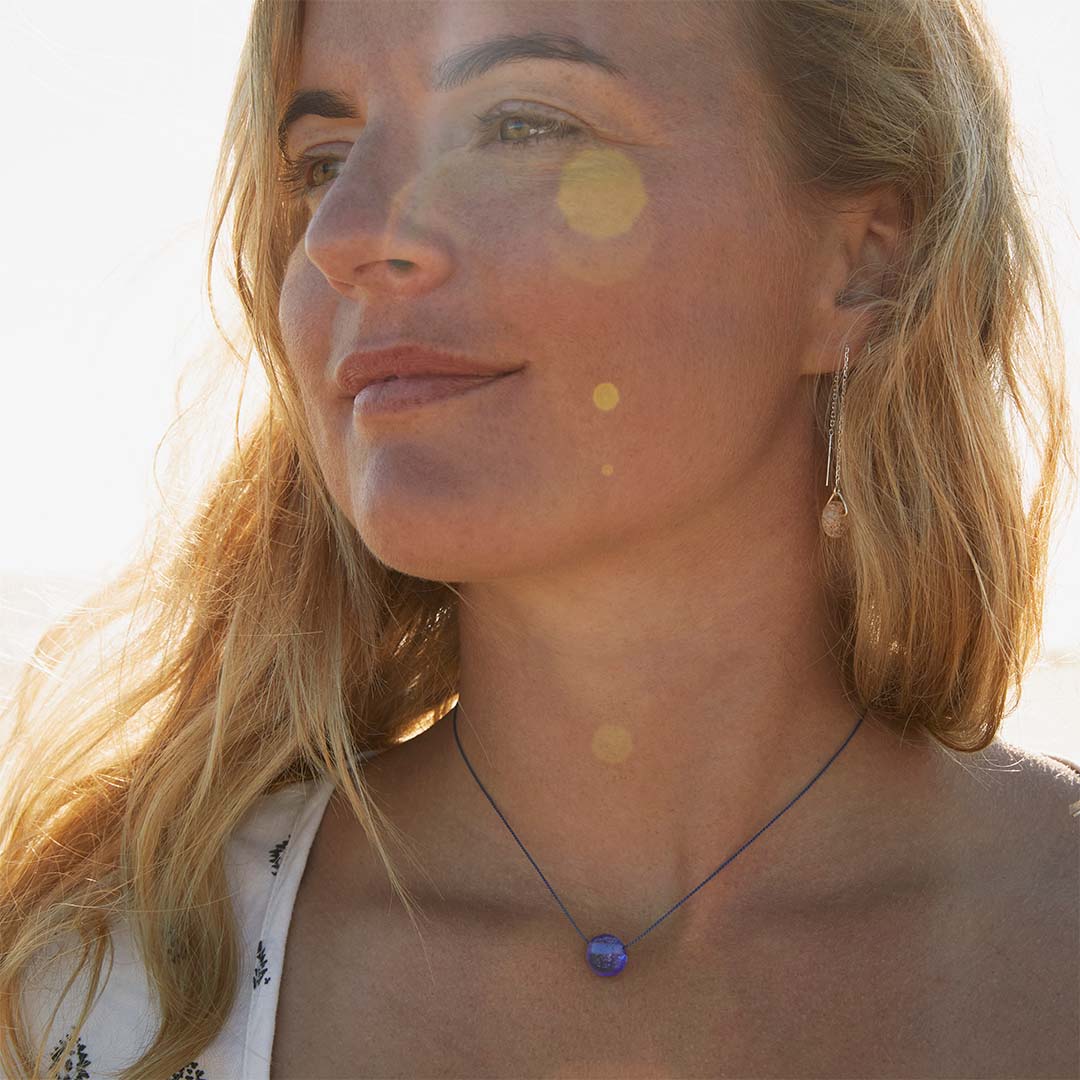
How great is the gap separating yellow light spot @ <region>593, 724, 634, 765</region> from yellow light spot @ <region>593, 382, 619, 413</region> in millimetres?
624

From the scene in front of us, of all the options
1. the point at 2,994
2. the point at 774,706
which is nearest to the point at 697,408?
the point at 774,706

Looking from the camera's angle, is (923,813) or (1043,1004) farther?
(923,813)

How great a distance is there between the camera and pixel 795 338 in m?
2.40

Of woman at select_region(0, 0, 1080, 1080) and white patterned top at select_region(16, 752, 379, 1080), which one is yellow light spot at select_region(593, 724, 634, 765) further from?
white patterned top at select_region(16, 752, 379, 1080)

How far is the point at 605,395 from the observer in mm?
2133

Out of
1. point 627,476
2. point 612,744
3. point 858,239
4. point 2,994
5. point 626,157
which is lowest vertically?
point 2,994

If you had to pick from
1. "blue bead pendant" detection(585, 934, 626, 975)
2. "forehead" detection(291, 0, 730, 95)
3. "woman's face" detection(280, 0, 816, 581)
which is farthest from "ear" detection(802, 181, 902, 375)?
"blue bead pendant" detection(585, 934, 626, 975)

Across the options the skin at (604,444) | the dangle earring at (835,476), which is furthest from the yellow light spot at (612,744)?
the dangle earring at (835,476)

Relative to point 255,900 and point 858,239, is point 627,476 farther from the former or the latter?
point 255,900

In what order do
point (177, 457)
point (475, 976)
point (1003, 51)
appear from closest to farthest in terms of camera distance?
1. point (475, 976)
2. point (1003, 51)
3. point (177, 457)

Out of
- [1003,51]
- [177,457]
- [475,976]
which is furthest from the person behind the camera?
[177,457]

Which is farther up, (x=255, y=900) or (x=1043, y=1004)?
(x=255, y=900)

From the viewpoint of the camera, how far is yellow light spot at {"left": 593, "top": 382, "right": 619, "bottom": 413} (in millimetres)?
2129

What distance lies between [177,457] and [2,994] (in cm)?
104
